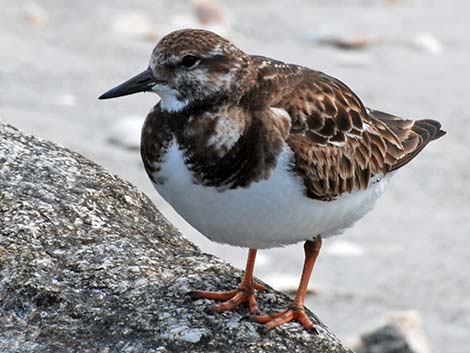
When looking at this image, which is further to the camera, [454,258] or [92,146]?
[92,146]

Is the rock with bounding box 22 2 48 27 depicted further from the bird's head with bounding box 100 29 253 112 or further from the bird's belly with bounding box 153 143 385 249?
the bird's belly with bounding box 153 143 385 249

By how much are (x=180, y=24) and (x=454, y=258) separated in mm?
3211

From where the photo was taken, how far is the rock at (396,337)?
17.3ft

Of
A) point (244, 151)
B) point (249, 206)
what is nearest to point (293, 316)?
point (249, 206)

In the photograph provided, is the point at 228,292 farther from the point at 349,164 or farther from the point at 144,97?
the point at 144,97

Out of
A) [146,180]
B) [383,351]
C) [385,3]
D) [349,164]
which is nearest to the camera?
[349,164]

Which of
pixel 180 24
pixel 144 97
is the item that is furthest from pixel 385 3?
pixel 144 97

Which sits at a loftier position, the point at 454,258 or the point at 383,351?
the point at 454,258

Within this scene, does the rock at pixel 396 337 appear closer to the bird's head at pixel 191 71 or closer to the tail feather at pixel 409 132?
the tail feather at pixel 409 132

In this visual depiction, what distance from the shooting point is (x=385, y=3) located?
30.9ft

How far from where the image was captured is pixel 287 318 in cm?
335

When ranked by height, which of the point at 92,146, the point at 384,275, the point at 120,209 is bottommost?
the point at 120,209

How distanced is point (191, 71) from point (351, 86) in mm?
4641

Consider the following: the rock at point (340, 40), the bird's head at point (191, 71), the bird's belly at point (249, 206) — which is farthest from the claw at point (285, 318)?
the rock at point (340, 40)
